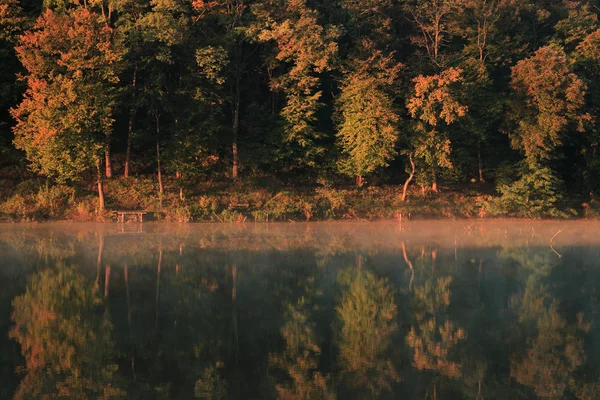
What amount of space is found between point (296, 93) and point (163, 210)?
35.1ft

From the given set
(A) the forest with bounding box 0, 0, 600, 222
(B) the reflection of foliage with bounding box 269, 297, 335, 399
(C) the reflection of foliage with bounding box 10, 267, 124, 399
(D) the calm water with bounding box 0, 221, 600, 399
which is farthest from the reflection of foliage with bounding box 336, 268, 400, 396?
(A) the forest with bounding box 0, 0, 600, 222

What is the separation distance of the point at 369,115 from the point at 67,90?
16.4 meters

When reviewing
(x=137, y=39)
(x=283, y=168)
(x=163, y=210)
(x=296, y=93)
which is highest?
(x=137, y=39)

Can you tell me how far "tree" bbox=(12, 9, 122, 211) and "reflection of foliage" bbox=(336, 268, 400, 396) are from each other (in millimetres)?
19750

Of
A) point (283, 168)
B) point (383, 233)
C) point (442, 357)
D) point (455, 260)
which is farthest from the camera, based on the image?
point (283, 168)

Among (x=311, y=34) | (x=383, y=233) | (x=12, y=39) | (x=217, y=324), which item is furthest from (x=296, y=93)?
(x=217, y=324)

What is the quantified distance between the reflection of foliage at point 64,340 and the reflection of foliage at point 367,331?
3618 millimetres

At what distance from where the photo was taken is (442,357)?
11.0 meters

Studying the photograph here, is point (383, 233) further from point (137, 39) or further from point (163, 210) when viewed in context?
point (137, 39)

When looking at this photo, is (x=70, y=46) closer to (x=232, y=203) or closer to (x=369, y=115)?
(x=232, y=203)

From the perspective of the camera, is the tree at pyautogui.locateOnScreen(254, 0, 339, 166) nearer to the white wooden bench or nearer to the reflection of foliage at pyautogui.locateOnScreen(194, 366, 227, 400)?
the white wooden bench

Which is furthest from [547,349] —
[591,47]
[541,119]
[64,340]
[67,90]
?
[591,47]

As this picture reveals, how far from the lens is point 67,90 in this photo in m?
32.1

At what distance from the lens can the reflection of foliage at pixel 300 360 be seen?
920 centimetres
